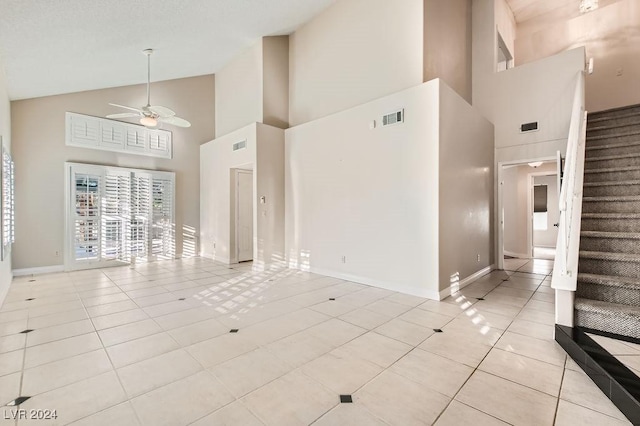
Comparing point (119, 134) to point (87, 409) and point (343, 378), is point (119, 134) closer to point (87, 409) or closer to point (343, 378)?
point (87, 409)

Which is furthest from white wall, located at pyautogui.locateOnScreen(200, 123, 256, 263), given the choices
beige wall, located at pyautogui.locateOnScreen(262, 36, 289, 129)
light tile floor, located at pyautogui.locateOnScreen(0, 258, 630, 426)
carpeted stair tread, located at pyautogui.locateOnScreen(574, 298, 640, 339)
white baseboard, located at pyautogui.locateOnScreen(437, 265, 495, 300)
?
carpeted stair tread, located at pyautogui.locateOnScreen(574, 298, 640, 339)

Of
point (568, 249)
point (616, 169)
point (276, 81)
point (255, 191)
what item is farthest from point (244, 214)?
point (616, 169)

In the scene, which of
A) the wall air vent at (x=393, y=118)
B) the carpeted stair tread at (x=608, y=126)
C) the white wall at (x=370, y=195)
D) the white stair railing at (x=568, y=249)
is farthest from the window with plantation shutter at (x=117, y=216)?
the carpeted stair tread at (x=608, y=126)

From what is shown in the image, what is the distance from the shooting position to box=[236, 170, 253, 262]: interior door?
7230mm

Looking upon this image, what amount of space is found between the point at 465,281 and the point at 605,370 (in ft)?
9.55

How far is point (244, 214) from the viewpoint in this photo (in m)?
7.34

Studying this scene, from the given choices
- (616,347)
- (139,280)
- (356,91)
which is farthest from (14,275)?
(616,347)

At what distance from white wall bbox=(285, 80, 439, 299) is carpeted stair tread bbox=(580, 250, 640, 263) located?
5.23 ft

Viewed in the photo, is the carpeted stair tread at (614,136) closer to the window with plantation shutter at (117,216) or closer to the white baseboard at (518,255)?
the white baseboard at (518,255)

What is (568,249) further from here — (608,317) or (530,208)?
(530,208)

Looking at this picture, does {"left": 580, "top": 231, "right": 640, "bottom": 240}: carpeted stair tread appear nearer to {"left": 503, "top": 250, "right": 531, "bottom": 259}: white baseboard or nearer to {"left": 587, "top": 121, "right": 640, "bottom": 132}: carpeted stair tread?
{"left": 587, "top": 121, "right": 640, "bottom": 132}: carpeted stair tread

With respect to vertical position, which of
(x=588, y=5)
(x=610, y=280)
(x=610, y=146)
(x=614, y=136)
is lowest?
(x=610, y=280)

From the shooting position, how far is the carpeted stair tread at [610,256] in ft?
9.31

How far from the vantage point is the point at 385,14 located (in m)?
4.98
